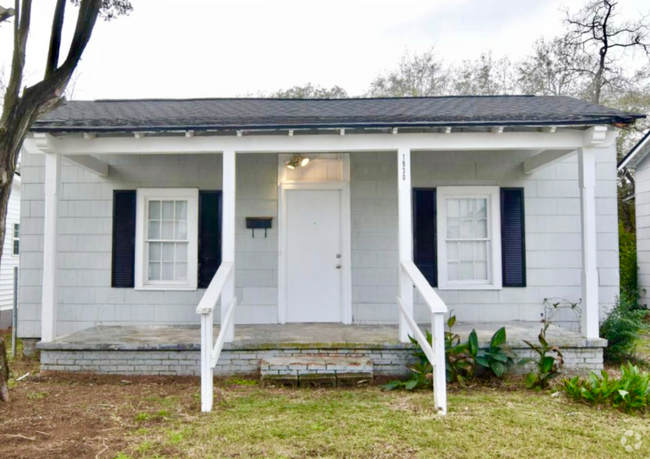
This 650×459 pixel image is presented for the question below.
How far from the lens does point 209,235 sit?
6.65 metres

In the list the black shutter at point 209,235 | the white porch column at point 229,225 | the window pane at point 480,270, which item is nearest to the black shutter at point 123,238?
the black shutter at point 209,235

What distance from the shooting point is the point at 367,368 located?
16.2 feet

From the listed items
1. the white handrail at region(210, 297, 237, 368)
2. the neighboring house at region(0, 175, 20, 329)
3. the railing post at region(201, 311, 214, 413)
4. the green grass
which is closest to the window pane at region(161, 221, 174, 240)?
the white handrail at region(210, 297, 237, 368)

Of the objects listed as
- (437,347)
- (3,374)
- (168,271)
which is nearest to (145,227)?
(168,271)

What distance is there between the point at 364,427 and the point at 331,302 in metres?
2.97

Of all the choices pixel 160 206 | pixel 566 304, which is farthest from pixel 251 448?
pixel 566 304

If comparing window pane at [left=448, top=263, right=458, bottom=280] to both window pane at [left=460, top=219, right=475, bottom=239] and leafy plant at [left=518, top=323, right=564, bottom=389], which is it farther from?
leafy plant at [left=518, top=323, right=564, bottom=389]

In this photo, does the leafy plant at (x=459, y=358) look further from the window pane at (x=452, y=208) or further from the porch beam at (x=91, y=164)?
the porch beam at (x=91, y=164)

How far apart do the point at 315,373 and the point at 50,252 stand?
319 cm

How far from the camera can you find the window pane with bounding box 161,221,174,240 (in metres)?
6.71

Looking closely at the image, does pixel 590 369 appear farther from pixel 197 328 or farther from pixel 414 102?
pixel 197 328

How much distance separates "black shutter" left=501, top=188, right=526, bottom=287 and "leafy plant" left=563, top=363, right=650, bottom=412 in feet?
7.59

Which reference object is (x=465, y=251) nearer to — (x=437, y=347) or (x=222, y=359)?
(x=437, y=347)

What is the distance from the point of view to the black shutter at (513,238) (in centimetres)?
662
